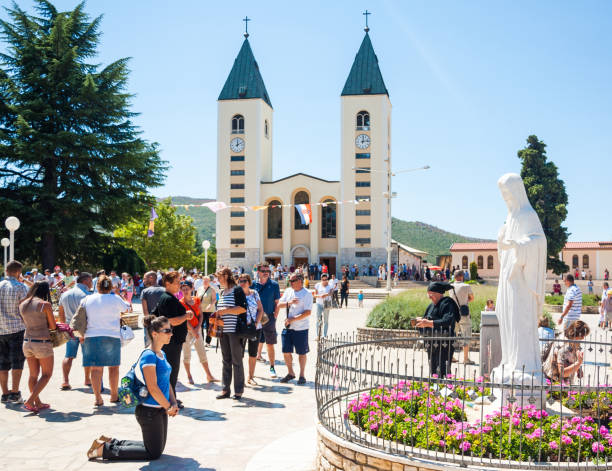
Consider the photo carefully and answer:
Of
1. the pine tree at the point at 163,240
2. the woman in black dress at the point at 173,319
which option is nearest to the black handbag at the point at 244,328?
the woman in black dress at the point at 173,319

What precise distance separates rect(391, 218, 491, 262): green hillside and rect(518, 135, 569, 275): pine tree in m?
102

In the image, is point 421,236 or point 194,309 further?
point 421,236

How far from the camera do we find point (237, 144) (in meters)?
61.2

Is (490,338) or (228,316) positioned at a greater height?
(228,316)

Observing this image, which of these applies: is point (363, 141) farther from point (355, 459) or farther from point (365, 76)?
point (355, 459)

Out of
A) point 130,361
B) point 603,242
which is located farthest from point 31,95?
point 603,242

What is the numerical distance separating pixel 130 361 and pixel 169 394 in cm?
664

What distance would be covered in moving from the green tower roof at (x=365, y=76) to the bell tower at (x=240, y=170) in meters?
9.71

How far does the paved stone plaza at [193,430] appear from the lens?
234 inches

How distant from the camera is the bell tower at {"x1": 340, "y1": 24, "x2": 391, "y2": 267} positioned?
5825cm

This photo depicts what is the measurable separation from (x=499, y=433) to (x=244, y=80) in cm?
6084

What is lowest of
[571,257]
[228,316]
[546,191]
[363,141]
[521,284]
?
[228,316]

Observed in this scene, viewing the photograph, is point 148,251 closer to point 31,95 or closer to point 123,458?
point 31,95

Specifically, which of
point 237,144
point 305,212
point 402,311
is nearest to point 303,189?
point 237,144
